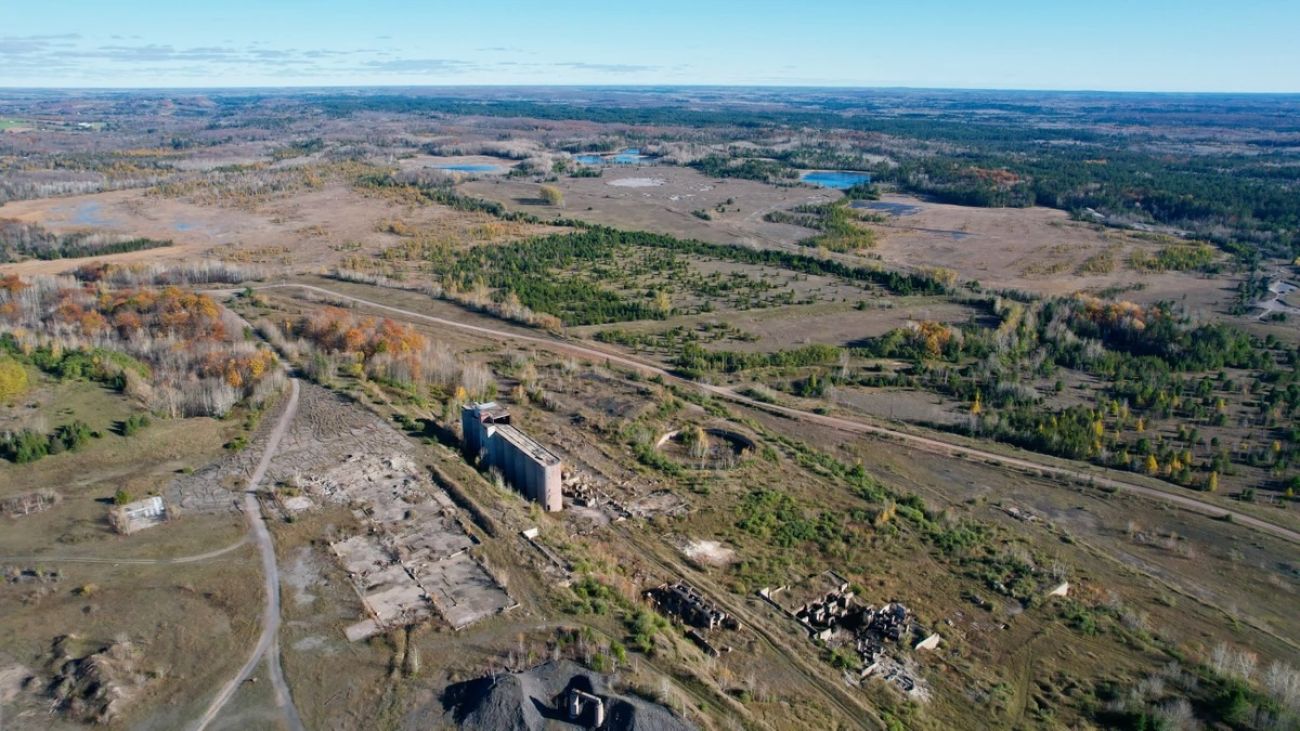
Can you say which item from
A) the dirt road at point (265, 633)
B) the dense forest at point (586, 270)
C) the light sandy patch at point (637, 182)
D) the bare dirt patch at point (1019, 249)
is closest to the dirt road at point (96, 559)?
the dirt road at point (265, 633)

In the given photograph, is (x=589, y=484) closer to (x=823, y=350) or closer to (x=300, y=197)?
(x=823, y=350)

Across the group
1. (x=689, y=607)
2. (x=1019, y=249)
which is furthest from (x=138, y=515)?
(x=1019, y=249)

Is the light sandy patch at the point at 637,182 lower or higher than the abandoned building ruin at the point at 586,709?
higher

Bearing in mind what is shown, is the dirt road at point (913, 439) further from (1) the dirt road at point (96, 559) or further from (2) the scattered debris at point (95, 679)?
(2) the scattered debris at point (95, 679)

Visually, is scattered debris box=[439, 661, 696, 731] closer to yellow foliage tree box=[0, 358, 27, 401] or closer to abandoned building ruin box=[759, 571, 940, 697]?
abandoned building ruin box=[759, 571, 940, 697]

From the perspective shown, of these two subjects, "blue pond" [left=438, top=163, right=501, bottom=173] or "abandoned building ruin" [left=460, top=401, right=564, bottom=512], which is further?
"blue pond" [left=438, top=163, right=501, bottom=173]

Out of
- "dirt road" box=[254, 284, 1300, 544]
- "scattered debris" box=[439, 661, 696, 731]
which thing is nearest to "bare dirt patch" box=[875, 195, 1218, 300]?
"dirt road" box=[254, 284, 1300, 544]
